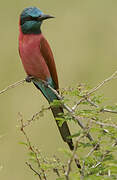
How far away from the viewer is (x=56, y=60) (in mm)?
6910

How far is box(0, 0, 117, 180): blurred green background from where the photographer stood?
5785mm

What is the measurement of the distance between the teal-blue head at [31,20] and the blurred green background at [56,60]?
5.59 feet

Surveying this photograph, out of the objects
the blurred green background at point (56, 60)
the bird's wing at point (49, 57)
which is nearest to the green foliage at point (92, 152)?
the bird's wing at point (49, 57)

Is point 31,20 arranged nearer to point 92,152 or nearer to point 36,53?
point 36,53

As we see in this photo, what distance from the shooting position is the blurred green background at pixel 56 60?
5.79 metres

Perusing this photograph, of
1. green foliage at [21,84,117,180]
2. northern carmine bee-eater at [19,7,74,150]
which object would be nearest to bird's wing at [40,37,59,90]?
northern carmine bee-eater at [19,7,74,150]

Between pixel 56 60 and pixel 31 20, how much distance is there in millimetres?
3378

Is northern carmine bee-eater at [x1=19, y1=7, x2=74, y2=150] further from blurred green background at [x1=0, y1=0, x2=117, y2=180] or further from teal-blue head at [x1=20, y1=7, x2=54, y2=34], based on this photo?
blurred green background at [x1=0, y1=0, x2=117, y2=180]

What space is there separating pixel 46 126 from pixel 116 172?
421cm

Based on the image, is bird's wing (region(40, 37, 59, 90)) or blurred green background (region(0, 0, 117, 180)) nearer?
bird's wing (region(40, 37, 59, 90))

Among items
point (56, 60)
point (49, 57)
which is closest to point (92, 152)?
point (49, 57)

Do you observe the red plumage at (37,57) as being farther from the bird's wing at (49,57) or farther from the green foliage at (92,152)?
the green foliage at (92,152)

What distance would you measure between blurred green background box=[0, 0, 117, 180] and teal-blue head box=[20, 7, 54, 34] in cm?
170

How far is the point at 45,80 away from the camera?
356cm
